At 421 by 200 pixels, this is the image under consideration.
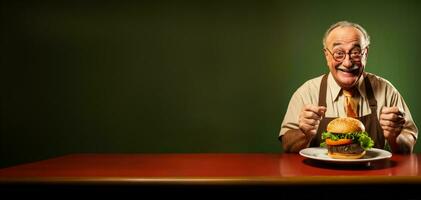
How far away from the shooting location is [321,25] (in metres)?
2.96

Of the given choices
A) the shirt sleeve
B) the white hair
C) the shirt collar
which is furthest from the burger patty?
the white hair

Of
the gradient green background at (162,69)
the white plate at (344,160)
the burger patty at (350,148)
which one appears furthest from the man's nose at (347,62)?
the burger patty at (350,148)

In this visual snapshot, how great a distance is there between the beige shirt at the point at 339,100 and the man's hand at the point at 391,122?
5.3 inches

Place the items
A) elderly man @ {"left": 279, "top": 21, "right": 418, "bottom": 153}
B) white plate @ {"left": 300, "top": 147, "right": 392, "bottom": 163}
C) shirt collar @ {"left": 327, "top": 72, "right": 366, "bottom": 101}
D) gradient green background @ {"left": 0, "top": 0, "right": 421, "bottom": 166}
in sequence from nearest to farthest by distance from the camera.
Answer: white plate @ {"left": 300, "top": 147, "right": 392, "bottom": 163} < elderly man @ {"left": 279, "top": 21, "right": 418, "bottom": 153} < shirt collar @ {"left": 327, "top": 72, "right": 366, "bottom": 101} < gradient green background @ {"left": 0, "top": 0, "right": 421, "bottom": 166}

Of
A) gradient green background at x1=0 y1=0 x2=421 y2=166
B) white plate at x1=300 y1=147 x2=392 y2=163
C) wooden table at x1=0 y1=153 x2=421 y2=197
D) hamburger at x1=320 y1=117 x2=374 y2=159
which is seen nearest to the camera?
wooden table at x1=0 y1=153 x2=421 y2=197

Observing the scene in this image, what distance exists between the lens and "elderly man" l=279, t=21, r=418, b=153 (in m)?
2.71

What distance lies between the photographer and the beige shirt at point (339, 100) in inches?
110

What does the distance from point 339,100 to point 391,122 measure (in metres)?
0.41

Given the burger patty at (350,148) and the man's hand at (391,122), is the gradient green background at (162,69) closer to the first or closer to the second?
the man's hand at (391,122)

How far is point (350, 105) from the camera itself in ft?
9.17

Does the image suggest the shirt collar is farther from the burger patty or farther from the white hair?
the burger patty

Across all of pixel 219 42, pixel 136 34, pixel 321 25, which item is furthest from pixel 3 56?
pixel 321 25

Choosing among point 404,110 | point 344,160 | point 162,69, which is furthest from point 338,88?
point 162,69

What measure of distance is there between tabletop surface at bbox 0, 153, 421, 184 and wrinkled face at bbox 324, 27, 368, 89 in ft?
2.69
